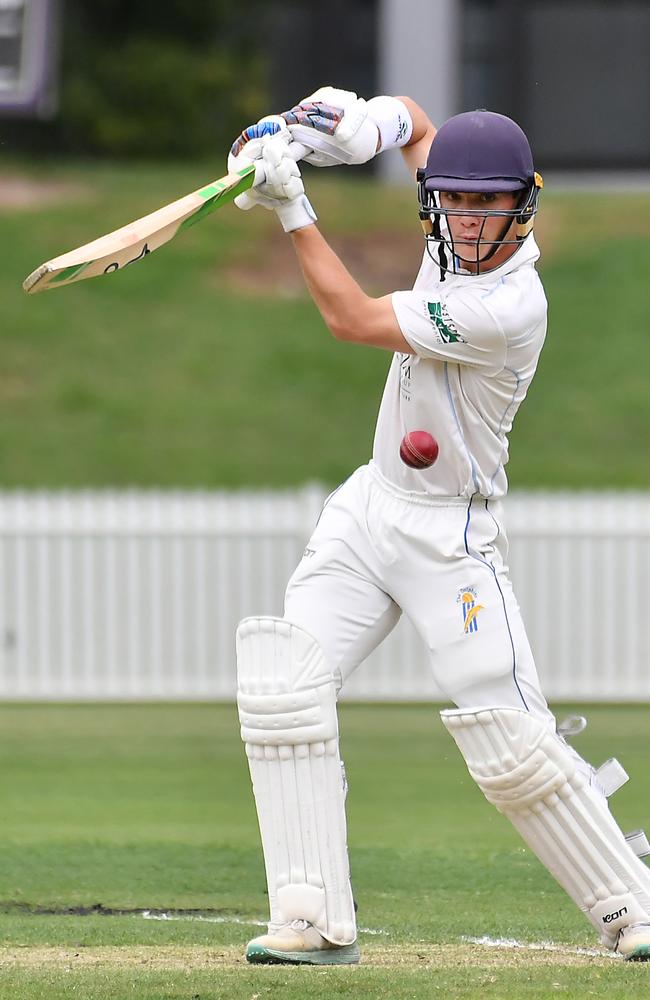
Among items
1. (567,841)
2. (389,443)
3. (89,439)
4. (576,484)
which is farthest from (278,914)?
(89,439)

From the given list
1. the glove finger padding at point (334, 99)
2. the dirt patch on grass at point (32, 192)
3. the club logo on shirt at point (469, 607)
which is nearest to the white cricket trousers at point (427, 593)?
the club logo on shirt at point (469, 607)

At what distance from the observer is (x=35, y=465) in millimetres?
14062

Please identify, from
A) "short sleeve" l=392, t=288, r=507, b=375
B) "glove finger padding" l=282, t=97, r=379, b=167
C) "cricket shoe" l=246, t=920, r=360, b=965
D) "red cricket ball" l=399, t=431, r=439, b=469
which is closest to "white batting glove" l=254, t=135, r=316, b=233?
"glove finger padding" l=282, t=97, r=379, b=167

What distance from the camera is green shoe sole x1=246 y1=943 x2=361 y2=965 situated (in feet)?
13.0

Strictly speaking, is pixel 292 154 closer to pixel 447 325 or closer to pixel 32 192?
pixel 447 325

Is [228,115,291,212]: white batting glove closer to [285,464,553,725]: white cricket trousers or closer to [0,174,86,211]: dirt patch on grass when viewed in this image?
[285,464,553,725]: white cricket trousers

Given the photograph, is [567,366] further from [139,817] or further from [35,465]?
[139,817]

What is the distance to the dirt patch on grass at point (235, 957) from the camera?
4.02 m

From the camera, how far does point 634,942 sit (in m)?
4.00

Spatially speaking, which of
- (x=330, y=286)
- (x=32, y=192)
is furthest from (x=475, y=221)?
(x=32, y=192)

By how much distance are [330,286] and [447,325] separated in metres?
0.27

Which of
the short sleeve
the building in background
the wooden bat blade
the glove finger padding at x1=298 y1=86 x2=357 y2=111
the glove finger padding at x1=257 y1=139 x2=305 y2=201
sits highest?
the building in background

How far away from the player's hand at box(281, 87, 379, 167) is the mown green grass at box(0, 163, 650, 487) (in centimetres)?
942

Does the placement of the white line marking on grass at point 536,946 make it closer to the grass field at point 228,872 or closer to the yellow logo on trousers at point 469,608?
the grass field at point 228,872
